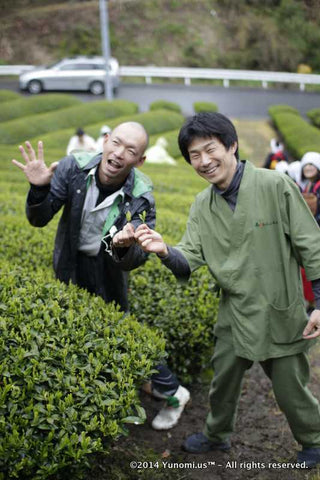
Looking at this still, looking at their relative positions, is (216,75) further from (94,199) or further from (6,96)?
(94,199)

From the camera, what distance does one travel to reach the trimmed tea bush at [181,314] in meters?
3.85

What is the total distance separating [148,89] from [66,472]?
941 inches

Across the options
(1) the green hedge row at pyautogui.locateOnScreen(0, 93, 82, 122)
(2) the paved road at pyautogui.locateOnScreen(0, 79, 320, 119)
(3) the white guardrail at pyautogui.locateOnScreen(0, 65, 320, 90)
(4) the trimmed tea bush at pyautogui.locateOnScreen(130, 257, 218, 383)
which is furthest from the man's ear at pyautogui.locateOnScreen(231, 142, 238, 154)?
(3) the white guardrail at pyautogui.locateOnScreen(0, 65, 320, 90)

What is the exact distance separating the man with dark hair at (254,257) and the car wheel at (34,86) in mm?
21978

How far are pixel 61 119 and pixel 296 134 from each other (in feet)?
23.7

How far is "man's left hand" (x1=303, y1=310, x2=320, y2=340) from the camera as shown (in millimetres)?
2717

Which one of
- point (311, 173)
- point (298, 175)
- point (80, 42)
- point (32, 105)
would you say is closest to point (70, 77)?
point (32, 105)

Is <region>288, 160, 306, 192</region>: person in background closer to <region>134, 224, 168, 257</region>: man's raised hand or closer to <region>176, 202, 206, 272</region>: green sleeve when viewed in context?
<region>176, 202, 206, 272</region>: green sleeve

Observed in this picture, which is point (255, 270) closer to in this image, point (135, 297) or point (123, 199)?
point (123, 199)

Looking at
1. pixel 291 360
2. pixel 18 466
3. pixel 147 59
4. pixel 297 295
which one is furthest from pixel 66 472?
pixel 147 59

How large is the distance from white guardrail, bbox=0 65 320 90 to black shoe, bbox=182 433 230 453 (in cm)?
2356

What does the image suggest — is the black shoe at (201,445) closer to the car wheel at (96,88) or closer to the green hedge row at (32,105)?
the green hedge row at (32,105)

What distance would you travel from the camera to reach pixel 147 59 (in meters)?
30.4

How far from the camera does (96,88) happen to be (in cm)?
2438
